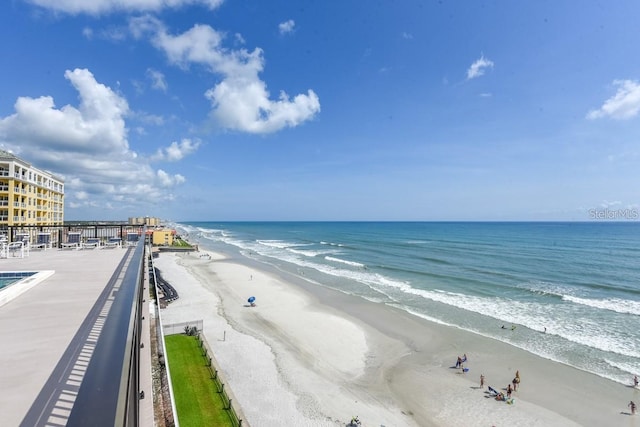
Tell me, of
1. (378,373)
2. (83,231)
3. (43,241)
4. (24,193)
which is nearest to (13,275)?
(43,241)

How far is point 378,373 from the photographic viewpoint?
57.2 ft

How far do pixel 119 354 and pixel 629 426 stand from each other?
19128 mm

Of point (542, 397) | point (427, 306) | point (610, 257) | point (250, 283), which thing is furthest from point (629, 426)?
point (610, 257)

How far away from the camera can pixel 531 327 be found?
23453 millimetres

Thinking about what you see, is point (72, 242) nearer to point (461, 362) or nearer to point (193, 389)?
point (193, 389)

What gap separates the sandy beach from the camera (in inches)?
551

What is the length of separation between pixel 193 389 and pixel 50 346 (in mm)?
9880

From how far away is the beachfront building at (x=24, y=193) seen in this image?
1229 inches

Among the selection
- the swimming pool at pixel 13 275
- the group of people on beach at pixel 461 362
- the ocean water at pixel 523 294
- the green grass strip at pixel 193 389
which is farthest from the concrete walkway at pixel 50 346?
the ocean water at pixel 523 294

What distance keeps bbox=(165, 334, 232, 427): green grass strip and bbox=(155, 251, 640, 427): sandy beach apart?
4.02 ft

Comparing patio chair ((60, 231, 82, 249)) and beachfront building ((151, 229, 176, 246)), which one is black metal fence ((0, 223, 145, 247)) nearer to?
patio chair ((60, 231, 82, 249))

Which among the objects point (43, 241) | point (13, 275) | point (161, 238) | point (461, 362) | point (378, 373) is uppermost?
point (43, 241)

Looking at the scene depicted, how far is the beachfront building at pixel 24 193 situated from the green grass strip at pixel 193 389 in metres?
19.4

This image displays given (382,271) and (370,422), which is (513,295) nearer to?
(382,271)
